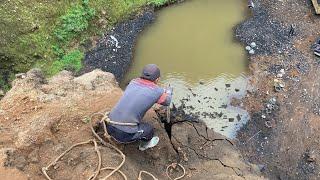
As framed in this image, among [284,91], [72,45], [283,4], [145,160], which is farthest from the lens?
[283,4]

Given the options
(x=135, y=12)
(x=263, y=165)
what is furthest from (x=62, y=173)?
(x=135, y=12)

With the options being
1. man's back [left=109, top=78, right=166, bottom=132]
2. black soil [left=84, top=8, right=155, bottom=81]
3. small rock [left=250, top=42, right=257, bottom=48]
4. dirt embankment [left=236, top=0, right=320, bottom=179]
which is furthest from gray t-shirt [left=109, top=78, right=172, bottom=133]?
small rock [left=250, top=42, right=257, bottom=48]

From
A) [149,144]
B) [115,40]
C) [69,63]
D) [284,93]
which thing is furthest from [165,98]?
[115,40]

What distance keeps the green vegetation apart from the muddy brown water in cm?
159

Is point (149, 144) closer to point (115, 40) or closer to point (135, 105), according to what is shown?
point (135, 105)

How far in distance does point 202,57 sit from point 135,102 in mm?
6334

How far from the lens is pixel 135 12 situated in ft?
44.6

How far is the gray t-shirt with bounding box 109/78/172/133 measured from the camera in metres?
6.61

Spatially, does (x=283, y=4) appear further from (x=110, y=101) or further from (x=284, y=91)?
(x=110, y=101)

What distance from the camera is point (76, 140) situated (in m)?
7.05

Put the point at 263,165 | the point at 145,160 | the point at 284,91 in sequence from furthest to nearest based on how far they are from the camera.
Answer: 1. the point at 284,91
2. the point at 263,165
3. the point at 145,160

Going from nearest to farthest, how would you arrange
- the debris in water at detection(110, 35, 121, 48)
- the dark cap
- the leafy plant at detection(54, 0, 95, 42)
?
the dark cap → the leafy plant at detection(54, 0, 95, 42) → the debris in water at detection(110, 35, 121, 48)

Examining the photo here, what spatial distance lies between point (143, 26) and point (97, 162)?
748 cm

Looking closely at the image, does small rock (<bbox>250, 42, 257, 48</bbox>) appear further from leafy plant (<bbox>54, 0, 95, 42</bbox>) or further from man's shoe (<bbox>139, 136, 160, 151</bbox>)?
man's shoe (<bbox>139, 136, 160, 151</bbox>)
